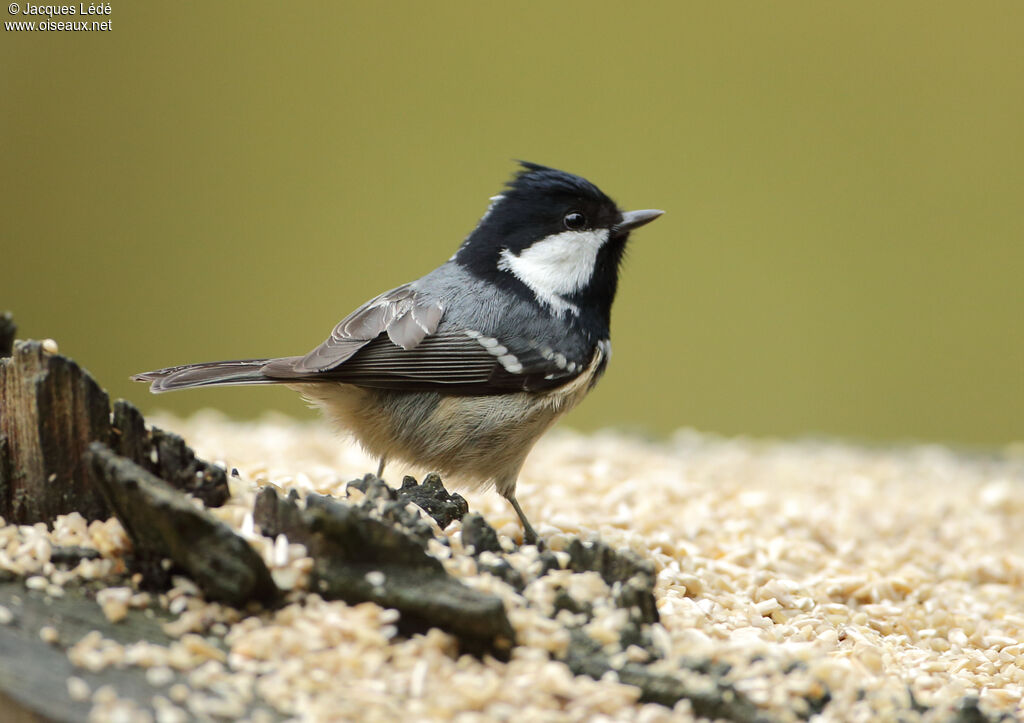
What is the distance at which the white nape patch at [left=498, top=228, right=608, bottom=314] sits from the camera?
2.22m

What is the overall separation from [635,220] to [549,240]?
23cm

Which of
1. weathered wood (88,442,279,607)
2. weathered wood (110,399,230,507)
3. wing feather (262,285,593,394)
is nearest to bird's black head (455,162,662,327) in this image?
wing feather (262,285,593,394)

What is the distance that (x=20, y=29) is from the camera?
5723 mm

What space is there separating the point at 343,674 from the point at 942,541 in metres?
2.07

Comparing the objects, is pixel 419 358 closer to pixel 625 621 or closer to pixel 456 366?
pixel 456 366

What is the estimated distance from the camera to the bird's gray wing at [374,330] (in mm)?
1937

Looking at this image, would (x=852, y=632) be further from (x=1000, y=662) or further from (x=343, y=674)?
(x=343, y=674)

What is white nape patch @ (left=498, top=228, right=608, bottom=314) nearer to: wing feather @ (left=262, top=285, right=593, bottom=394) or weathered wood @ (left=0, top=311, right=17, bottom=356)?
wing feather @ (left=262, top=285, right=593, bottom=394)

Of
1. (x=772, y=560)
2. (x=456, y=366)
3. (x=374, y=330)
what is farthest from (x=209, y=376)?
(x=772, y=560)

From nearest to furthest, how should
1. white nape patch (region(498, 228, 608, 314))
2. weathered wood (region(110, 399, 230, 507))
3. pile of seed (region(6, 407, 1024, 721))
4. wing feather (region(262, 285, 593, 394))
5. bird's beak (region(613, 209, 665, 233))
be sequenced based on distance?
1. pile of seed (region(6, 407, 1024, 721))
2. weathered wood (region(110, 399, 230, 507))
3. wing feather (region(262, 285, 593, 394))
4. white nape patch (region(498, 228, 608, 314))
5. bird's beak (region(613, 209, 665, 233))

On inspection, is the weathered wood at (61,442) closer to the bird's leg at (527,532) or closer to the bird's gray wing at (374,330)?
the bird's gray wing at (374,330)

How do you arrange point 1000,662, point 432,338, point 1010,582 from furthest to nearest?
point 1010,582, point 432,338, point 1000,662

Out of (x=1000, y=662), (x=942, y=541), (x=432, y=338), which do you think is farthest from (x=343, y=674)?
(x=942, y=541)

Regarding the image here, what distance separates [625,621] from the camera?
1.31 m
